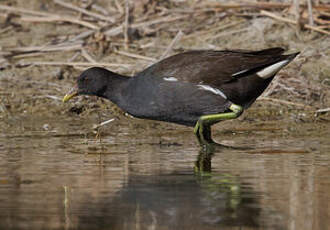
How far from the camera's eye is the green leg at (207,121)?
7.04 m

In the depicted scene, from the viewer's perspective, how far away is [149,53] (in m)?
10.2

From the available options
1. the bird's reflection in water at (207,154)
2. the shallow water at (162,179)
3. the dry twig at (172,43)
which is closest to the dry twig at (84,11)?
the dry twig at (172,43)

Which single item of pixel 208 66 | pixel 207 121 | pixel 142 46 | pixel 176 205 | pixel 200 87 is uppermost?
pixel 142 46

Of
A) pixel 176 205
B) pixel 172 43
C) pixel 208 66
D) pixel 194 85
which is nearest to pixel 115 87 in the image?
pixel 194 85

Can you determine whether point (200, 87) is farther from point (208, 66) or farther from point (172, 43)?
point (172, 43)

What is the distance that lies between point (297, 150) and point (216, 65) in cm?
104

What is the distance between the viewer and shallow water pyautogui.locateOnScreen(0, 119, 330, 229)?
4.29 meters

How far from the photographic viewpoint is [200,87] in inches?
277

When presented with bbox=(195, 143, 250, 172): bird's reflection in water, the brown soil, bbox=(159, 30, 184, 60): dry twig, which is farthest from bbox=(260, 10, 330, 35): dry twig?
bbox=(195, 143, 250, 172): bird's reflection in water

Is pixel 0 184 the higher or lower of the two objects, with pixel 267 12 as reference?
lower

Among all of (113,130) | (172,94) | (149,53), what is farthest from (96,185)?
(149,53)

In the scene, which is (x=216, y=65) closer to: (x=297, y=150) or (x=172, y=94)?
(x=172, y=94)

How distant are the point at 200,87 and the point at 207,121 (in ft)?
0.96

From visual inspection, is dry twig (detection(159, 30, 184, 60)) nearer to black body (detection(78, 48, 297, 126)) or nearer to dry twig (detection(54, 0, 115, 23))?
dry twig (detection(54, 0, 115, 23))
